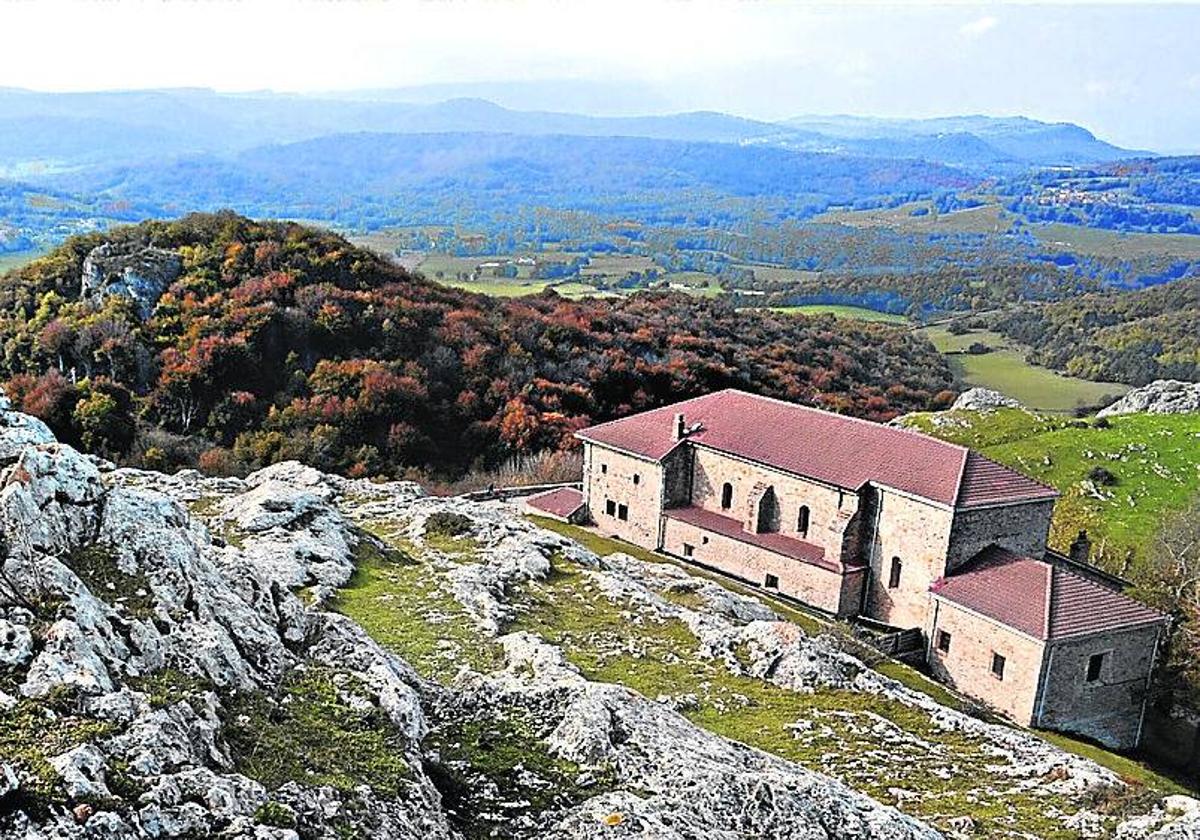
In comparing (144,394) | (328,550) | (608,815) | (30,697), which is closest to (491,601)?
(328,550)

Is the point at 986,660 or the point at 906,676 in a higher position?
the point at 986,660

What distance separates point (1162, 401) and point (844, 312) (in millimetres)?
74560

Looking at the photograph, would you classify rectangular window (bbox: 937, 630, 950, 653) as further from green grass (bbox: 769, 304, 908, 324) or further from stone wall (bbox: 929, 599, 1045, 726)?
green grass (bbox: 769, 304, 908, 324)

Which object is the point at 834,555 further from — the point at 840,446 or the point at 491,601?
the point at 491,601

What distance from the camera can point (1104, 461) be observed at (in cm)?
6112

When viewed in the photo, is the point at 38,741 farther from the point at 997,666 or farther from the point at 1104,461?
the point at 1104,461

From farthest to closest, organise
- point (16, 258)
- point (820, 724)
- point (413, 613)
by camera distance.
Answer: point (16, 258), point (413, 613), point (820, 724)

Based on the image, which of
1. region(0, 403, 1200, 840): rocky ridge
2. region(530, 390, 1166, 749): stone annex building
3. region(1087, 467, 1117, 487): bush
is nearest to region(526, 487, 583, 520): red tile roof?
region(530, 390, 1166, 749): stone annex building

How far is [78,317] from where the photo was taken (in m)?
62.0

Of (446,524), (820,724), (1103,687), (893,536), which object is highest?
(820,724)

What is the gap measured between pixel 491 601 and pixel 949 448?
67.7 ft

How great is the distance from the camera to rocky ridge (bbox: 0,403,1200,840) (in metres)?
9.78

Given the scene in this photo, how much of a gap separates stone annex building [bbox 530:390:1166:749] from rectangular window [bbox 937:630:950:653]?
4 cm

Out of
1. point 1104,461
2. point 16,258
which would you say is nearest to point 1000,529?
point 1104,461
